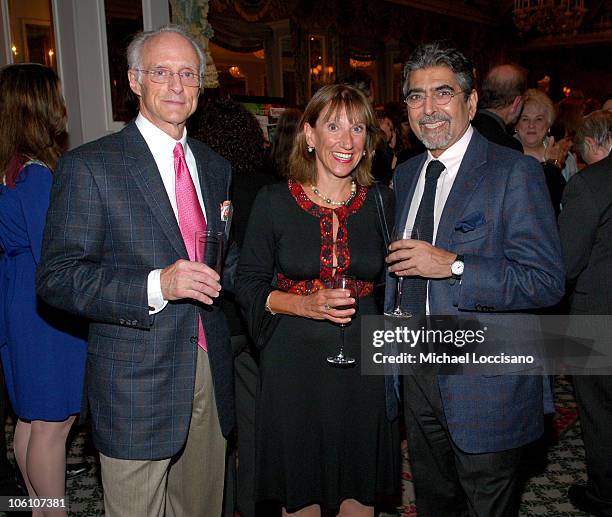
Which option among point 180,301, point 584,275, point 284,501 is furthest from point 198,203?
point 584,275

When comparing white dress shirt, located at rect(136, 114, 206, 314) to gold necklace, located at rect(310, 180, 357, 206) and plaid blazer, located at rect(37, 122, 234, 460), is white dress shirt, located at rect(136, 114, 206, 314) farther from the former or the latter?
gold necklace, located at rect(310, 180, 357, 206)

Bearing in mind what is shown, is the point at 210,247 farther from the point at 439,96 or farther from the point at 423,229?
the point at 439,96

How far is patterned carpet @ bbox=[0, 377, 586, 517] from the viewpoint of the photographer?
10.2 feet

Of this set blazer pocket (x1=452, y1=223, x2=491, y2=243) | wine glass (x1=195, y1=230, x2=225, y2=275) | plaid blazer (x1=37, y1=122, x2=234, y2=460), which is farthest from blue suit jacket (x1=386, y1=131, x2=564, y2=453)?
plaid blazer (x1=37, y1=122, x2=234, y2=460)

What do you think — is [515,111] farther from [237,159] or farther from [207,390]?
[207,390]

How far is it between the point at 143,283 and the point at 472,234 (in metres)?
1.06

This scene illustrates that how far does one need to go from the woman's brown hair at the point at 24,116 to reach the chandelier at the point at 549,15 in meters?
12.0

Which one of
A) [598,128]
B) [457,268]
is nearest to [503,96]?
[598,128]

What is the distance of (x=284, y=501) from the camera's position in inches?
88.8

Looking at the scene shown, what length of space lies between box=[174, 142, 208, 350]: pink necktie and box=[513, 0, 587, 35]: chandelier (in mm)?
12292

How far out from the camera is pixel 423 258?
6.21 feet

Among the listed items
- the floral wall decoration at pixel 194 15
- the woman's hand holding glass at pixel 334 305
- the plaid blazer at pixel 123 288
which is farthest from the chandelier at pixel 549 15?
the plaid blazer at pixel 123 288

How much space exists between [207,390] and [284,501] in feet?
1.94
